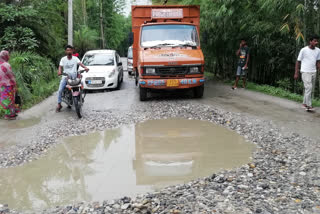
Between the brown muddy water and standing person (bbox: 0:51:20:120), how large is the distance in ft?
8.86

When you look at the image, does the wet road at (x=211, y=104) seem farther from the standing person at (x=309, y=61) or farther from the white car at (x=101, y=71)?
the standing person at (x=309, y=61)

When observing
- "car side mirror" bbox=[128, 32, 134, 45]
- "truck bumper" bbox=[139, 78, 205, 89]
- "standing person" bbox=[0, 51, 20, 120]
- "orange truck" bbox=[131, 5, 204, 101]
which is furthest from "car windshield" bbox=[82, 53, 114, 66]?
"standing person" bbox=[0, 51, 20, 120]

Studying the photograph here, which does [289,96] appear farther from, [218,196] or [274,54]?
[218,196]

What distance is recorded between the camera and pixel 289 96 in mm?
10258

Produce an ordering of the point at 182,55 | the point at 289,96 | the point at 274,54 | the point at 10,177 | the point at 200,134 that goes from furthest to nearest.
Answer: the point at 274,54 < the point at 289,96 < the point at 182,55 < the point at 200,134 < the point at 10,177

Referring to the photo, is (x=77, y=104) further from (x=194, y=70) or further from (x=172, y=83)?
(x=194, y=70)

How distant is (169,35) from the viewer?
33.9 ft

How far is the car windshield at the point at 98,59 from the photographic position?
13188 millimetres

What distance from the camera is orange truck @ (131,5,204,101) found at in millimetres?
9453

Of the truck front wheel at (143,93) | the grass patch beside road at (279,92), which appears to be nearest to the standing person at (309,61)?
the grass patch beside road at (279,92)

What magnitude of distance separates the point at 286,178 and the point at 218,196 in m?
1.14

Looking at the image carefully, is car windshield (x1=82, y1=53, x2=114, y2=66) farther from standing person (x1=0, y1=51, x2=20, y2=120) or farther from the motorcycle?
standing person (x1=0, y1=51, x2=20, y2=120)

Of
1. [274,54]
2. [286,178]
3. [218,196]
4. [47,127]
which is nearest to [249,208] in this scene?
[218,196]

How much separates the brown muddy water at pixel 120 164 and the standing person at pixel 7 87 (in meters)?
2.70
